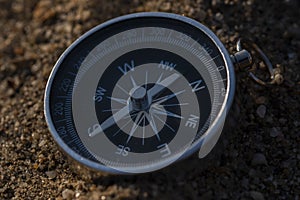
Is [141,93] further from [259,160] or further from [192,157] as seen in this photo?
[259,160]

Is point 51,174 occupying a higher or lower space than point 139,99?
lower

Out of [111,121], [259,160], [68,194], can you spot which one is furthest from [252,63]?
[68,194]

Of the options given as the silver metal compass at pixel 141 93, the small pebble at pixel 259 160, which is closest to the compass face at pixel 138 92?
the silver metal compass at pixel 141 93

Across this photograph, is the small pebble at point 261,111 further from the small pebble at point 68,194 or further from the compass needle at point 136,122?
the small pebble at point 68,194

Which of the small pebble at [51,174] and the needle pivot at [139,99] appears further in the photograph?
the small pebble at [51,174]

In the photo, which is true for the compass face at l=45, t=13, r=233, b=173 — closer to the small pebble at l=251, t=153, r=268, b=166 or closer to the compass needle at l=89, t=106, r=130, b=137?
the compass needle at l=89, t=106, r=130, b=137

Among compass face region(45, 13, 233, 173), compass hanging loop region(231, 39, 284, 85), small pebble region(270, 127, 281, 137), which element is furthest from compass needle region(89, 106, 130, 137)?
small pebble region(270, 127, 281, 137)

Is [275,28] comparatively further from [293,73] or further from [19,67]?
[19,67]
